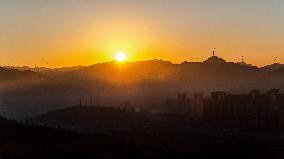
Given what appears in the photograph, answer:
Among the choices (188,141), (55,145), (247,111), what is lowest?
(188,141)

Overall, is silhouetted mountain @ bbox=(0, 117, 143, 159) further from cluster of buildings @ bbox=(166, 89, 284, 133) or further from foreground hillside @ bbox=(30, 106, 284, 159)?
cluster of buildings @ bbox=(166, 89, 284, 133)

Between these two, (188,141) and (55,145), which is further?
(188,141)

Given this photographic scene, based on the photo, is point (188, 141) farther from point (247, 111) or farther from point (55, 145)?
point (55, 145)

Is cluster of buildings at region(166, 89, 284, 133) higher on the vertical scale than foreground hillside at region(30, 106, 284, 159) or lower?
higher

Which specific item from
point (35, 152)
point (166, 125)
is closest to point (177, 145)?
point (35, 152)

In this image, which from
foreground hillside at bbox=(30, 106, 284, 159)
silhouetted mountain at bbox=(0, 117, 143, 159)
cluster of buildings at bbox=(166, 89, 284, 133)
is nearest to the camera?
silhouetted mountain at bbox=(0, 117, 143, 159)

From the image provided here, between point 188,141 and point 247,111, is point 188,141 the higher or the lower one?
the lower one

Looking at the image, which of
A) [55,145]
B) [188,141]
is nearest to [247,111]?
[188,141]

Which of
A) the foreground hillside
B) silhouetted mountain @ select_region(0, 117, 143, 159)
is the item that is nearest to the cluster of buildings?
the foreground hillside

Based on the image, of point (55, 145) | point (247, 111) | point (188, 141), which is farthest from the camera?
point (247, 111)
